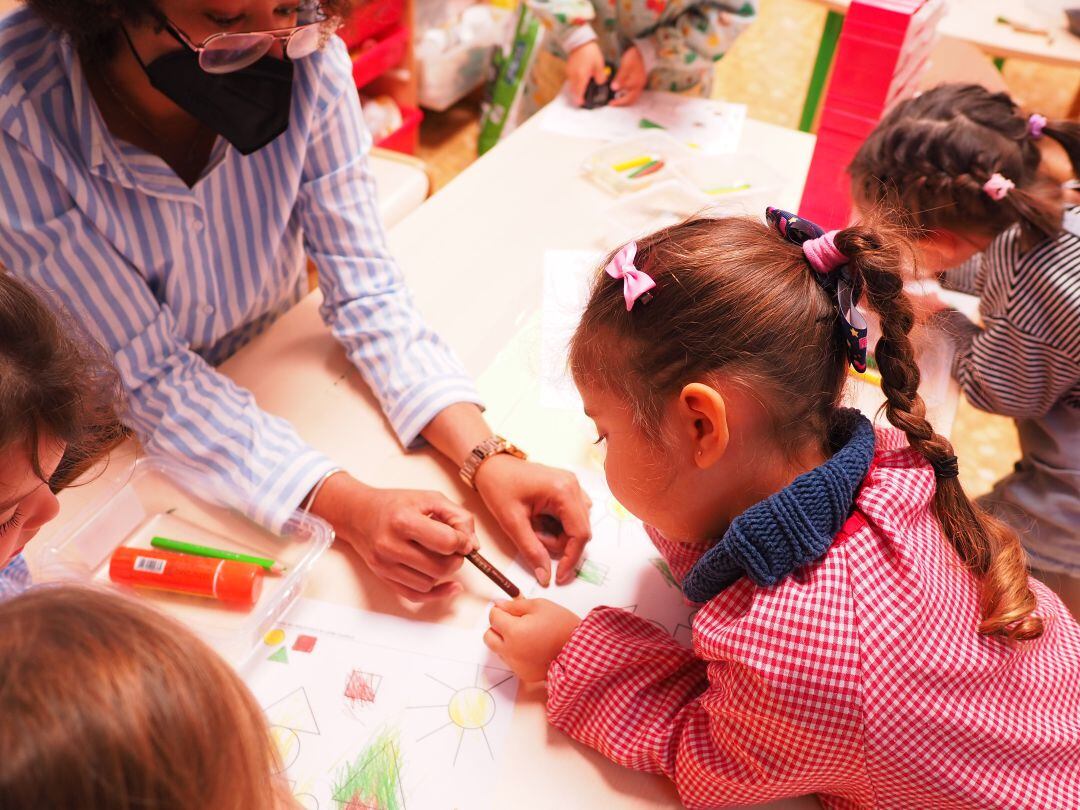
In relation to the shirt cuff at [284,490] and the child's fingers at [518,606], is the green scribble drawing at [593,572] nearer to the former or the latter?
the child's fingers at [518,606]

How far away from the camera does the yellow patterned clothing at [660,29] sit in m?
1.60

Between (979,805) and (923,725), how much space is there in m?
0.10

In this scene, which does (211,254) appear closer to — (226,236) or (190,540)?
(226,236)

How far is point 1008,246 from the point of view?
1.08 meters

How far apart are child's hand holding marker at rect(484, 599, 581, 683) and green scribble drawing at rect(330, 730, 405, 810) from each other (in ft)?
0.38

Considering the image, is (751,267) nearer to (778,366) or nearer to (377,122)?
(778,366)

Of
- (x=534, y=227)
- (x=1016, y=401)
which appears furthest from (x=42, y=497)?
(x=1016, y=401)

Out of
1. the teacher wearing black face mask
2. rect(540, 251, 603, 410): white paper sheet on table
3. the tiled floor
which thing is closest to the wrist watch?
the teacher wearing black face mask

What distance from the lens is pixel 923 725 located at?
1.93ft

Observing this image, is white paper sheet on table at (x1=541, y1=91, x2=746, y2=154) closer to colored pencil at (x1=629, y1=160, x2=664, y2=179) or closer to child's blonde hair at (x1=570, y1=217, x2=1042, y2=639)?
colored pencil at (x1=629, y1=160, x2=664, y2=179)

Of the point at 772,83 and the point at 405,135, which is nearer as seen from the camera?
the point at 405,135

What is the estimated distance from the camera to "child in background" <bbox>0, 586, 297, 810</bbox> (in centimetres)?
33

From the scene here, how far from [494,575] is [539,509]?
100mm

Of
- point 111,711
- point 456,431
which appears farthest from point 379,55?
point 111,711
